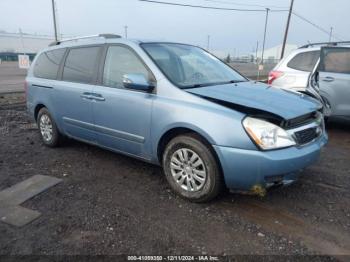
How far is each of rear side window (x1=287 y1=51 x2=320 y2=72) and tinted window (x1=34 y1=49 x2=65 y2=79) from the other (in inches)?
179

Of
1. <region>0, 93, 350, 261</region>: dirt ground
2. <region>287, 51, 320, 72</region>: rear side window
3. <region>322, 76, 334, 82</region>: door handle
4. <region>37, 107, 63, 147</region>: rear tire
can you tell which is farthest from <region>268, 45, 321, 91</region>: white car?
<region>37, 107, 63, 147</region>: rear tire

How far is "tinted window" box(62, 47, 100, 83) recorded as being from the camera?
4.33 metres

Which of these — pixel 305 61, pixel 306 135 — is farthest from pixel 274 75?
pixel 306 135

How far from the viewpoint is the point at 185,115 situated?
3246mm

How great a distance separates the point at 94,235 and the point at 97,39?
107 inches

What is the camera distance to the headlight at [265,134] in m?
2.90

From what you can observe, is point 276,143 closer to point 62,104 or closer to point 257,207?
point 257,207

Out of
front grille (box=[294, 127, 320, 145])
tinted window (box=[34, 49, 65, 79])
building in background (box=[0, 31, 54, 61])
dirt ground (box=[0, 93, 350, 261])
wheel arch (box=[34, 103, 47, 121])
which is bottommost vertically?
building in background (box=[0, 31, 54, 61])

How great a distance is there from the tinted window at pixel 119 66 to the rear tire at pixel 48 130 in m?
1.58

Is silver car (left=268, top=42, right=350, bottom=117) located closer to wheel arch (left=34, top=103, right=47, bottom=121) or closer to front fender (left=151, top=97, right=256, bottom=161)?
front fender (left=151, top=97, right=256, bottom=161)

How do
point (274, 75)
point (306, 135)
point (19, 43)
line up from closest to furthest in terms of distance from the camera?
point (306, 135) < point (274, 75) < point (19, 43)

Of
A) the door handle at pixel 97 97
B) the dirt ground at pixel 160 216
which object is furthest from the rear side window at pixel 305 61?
the door handle at pixel 97 97

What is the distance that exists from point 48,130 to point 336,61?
211 inches

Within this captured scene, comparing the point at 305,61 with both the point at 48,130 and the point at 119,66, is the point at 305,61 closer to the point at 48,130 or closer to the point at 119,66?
the point at 119,66
